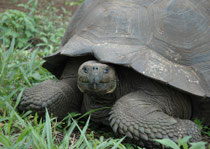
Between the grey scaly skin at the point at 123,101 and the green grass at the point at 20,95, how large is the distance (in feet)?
0.37

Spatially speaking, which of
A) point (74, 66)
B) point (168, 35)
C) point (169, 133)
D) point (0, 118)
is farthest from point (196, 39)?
point (0, 118)

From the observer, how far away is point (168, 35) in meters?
2.96

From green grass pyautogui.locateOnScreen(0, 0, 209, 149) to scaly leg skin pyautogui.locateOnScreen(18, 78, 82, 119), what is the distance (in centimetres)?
8

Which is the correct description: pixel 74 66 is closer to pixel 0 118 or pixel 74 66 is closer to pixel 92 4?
pixel 92 4

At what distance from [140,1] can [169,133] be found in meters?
1.26

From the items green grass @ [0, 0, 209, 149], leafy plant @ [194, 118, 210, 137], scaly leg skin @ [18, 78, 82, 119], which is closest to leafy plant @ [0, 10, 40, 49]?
green grass @ [0, 0, 209, 149]

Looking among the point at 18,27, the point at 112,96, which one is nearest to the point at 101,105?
the point at 112,96

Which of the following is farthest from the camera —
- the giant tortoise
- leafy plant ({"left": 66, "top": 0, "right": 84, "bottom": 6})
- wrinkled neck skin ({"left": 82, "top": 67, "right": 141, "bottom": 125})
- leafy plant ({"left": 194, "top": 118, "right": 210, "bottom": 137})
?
leafy plant ({"left": 66, "top": 0, "right": 84, "bottom": 6})

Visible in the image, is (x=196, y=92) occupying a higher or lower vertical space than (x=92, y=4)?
lower

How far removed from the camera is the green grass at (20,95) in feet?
7.52

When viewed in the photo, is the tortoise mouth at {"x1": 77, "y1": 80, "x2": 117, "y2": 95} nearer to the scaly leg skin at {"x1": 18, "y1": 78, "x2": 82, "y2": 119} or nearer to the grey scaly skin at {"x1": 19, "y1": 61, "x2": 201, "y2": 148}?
the grey scaly skin at {"x1": 19, "y1": 61, "x2": 201, "y2": 148}

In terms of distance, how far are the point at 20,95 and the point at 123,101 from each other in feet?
3.02

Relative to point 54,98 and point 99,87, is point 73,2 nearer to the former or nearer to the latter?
point 54,98

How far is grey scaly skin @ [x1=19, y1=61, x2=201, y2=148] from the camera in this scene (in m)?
2.61
